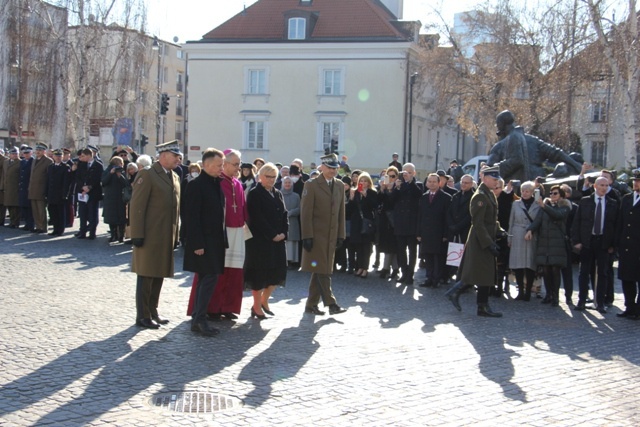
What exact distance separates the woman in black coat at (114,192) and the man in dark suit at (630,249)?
441 inches

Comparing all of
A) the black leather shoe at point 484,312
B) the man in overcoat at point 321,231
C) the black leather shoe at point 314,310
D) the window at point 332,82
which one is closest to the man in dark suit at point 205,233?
the man in overcoat at point 321,231

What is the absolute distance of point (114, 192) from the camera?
18.8 m

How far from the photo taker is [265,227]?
33.3ft

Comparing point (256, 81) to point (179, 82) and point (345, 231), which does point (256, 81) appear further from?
point (345, 231)

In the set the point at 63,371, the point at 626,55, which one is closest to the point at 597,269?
the point at 63,371

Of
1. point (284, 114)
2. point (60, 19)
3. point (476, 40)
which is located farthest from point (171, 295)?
point (284, 114)

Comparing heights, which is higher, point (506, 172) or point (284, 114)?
point (284, 114)

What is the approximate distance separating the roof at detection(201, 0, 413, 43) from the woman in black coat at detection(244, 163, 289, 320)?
1768 inches

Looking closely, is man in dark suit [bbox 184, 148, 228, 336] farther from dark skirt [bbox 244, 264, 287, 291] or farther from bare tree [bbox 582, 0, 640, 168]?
bare tree [bbox 582, 0, 640, 168]

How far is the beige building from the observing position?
54.1 metres

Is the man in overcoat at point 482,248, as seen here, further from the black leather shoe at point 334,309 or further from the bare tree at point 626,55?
the bare tree at point 626,55

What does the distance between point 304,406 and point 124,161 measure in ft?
48.0

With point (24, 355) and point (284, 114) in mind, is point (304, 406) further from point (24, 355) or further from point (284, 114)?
point (284, 114)

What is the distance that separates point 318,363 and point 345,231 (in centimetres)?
524
